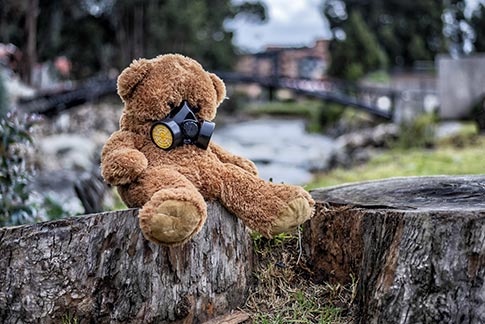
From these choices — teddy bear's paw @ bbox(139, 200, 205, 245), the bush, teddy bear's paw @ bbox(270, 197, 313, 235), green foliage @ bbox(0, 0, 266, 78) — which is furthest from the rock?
green foliage @ bbox(0, 0, 266, 78)

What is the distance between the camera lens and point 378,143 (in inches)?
426

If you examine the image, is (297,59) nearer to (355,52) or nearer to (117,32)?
(355,52)

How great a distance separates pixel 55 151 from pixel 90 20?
44.7 feet

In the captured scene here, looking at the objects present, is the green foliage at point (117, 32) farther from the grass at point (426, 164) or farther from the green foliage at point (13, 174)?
the green foliage at point (13, 174)

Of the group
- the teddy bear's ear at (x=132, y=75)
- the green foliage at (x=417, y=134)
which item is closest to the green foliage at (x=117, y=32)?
the green foliage at (x=417, y=134)

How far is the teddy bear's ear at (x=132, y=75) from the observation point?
6.48 ft

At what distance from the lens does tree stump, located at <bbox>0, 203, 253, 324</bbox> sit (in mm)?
1821

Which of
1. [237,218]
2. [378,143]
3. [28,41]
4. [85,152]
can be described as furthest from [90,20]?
[237,218]

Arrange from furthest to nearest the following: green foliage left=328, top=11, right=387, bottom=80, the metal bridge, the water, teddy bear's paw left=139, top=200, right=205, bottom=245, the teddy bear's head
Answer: green foliage left=328, top=11, right=387, bottom=80 < the metal bridge < the water < the teddy bear's head < teddy bear's paw left=139, top=200, right=205, bottom=245

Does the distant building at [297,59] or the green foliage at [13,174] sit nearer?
the green foliage at [13,174]

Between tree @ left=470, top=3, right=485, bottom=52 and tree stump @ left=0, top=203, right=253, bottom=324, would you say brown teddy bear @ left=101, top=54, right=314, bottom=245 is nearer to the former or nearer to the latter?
tree stump @ left=0, top=203, right=253, bottom=324

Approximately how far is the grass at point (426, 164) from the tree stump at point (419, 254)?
2881 mm

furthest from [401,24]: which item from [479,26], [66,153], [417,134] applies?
[66,153]

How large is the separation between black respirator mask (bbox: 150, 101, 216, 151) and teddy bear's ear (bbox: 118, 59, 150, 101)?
16 centimetres
